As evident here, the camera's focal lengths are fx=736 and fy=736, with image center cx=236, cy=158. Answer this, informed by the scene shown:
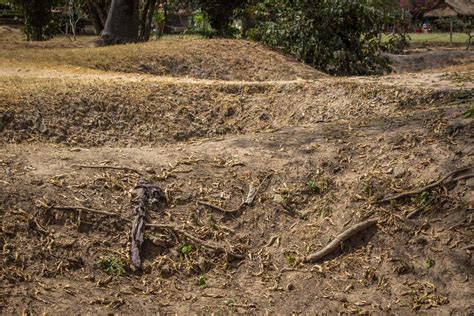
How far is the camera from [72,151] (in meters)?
5.77

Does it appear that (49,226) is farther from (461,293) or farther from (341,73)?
(341,73)

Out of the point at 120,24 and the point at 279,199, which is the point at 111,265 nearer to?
the point at 279,199

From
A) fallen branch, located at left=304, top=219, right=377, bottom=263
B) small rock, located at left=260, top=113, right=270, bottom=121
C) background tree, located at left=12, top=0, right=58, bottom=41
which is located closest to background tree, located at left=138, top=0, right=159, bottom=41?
background tree, located at left=12, top=0, right=58, bottom=41

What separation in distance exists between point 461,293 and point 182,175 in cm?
216

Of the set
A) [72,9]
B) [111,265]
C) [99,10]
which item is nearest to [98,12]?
[99,10]

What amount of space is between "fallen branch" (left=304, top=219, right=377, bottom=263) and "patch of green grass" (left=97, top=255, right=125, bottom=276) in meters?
1.25

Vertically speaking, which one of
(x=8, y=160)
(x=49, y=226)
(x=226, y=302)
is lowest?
(x=226, y=302)

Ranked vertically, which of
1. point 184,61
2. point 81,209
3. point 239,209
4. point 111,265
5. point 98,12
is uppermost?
point 98,12

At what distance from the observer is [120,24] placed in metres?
12.4

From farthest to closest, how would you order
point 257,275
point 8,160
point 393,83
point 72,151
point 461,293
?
point 393,83 < point 72,151 < point 8,160 < point 257,275 < point 461,293

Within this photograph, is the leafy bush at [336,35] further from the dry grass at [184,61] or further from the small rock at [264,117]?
the small rock at [264,117]

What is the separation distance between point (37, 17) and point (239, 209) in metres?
12.3

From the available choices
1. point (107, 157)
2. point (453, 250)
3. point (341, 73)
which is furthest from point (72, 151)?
point (341, 73)

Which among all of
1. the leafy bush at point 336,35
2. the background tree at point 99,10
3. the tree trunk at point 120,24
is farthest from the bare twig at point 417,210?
the background tree at point 99,10
